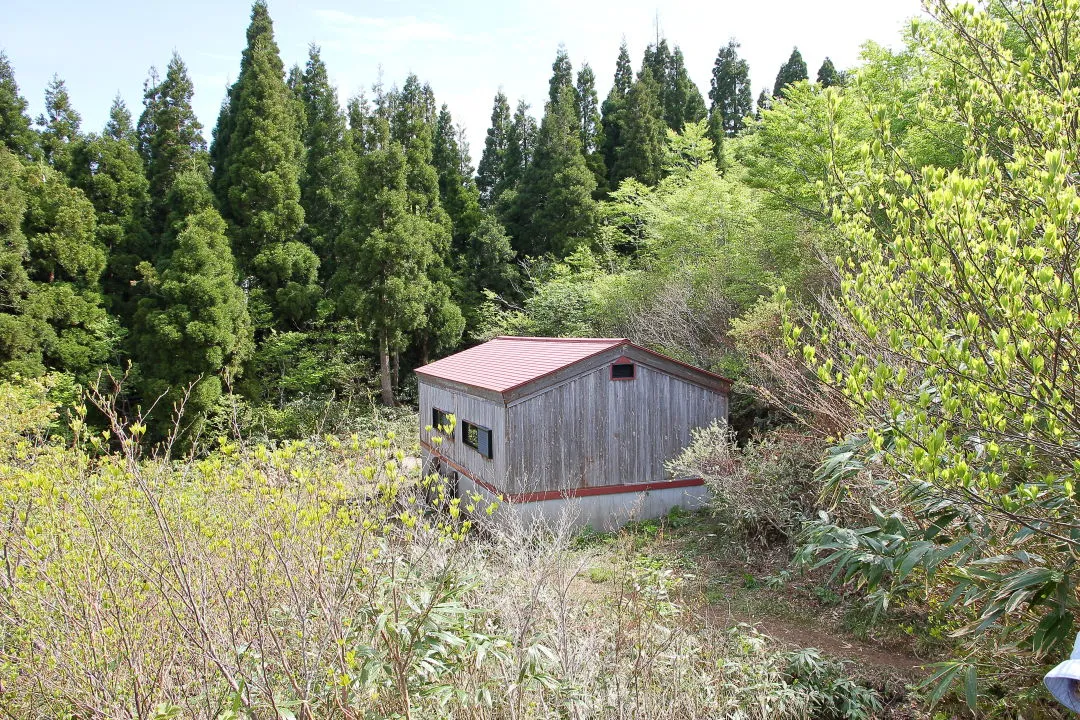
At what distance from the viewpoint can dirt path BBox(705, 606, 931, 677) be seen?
6.58 metres

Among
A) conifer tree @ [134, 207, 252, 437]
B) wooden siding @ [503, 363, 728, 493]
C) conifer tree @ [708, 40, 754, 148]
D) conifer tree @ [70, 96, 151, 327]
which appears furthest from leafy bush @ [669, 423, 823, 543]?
conifer tree @ [708, 40, 754, 148]

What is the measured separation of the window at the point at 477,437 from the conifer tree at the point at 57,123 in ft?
69.7

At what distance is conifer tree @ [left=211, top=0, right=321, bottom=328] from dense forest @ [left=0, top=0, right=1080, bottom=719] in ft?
0.49

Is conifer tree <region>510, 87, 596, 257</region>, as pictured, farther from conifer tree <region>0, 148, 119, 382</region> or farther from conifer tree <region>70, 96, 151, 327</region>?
conifer tree <region>0, 148, 119, 382</region>

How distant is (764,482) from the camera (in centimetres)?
991

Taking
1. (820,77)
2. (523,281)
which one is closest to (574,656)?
(523,281)

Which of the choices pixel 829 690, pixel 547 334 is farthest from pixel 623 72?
pixel 829 690

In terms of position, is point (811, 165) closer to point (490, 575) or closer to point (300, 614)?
point (490, 575)

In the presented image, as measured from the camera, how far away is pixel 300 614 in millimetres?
3113

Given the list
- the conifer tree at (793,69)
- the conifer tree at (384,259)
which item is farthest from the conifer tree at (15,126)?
the conifer tree at (793,69)

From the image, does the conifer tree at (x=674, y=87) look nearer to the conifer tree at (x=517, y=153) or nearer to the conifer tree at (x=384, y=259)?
the conifer tree at (x=517, y=153)

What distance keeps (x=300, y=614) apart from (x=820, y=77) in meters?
38.9

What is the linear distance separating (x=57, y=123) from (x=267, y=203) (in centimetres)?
1031

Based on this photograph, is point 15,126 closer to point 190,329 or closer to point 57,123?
point 57,123
